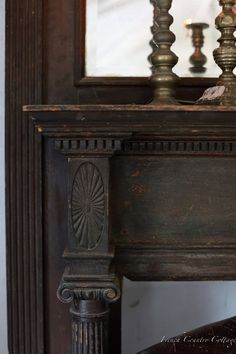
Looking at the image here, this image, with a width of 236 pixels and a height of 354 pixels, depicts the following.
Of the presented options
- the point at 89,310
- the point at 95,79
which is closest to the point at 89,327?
the point at 89,310

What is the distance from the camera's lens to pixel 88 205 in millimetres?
787

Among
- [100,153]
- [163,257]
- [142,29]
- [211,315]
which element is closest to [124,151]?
[100,153]

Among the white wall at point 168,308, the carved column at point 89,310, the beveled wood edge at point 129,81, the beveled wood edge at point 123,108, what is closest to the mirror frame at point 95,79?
the beveled wood edge at point 129,81

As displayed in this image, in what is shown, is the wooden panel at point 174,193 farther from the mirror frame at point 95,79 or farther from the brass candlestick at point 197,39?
the brass candlestick at point 197,39

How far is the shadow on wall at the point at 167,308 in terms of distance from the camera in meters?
1.15

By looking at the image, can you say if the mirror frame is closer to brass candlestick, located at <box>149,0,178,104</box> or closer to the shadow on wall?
brass candlestick, located at <box>149,0,178,104</box>

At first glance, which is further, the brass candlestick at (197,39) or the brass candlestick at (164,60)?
the brass candlestick at (197,39)

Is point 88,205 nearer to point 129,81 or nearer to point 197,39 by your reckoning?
point 129,81

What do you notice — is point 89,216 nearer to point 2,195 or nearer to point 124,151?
point 124,151

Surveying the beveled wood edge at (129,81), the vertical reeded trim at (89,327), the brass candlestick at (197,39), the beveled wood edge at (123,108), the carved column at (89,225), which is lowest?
the vertical reeded trim at (89,327)

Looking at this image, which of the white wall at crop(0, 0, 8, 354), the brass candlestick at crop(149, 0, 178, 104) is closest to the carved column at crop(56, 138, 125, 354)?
the brass candlestick at crop(149, 0, 178, 104)

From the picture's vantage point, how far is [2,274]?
3.44ft

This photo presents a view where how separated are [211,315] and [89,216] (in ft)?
1.75

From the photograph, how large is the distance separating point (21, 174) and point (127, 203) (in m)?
0.21
